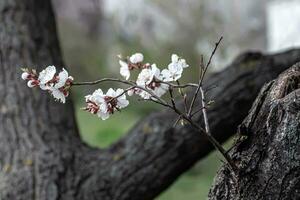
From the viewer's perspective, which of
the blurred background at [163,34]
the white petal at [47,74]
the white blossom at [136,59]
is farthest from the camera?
the blurred background at [163,34]

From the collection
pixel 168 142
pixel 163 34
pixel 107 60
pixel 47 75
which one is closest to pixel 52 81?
pixel 47 75

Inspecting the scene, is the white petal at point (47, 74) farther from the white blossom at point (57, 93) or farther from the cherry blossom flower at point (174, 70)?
the cherry blossom flower at point (174, 70)

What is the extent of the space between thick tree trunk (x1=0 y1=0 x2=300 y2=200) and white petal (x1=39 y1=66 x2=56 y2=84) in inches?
49.2

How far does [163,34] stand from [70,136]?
5.87 meters

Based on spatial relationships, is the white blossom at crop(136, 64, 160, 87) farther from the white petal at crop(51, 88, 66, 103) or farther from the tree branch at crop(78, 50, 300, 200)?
the tree branch at crop(78, 50, 300, 200)

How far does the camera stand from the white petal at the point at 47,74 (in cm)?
181

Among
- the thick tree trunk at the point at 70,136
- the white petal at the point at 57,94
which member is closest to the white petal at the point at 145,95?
the white petal at the point at 57,94

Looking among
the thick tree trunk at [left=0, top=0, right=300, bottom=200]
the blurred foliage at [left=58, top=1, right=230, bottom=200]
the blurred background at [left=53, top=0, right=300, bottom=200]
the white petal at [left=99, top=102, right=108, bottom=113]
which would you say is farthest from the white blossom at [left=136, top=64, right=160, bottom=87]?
the blurred background at [left=53, top=0, right=300, bottom=200]

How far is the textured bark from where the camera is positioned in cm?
183

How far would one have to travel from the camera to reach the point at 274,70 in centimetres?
348

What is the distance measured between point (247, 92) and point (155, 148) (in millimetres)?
545

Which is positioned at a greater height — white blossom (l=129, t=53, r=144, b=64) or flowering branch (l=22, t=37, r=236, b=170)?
white blossom (l=129, t=53, r=144, b=64)

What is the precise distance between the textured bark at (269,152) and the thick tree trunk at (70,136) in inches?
47.5

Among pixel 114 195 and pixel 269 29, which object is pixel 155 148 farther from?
pixel 269 29
